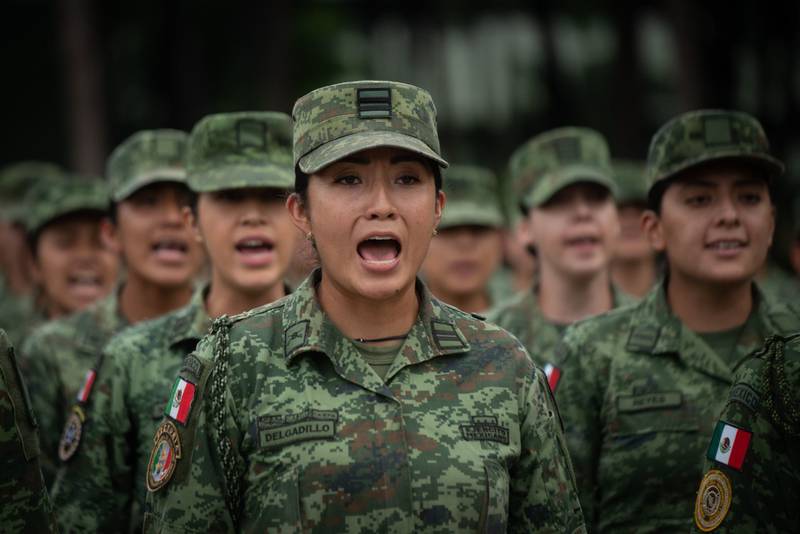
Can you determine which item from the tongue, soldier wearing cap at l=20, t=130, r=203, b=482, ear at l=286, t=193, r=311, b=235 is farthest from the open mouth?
soldier wearing cap at l=20, t=130, r=203, b=482

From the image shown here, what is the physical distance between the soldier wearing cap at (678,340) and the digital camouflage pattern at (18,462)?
2.41m

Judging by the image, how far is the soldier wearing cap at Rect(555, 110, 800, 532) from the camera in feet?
16.6

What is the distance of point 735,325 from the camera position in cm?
541

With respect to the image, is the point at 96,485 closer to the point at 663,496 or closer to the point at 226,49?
the point at 663,496

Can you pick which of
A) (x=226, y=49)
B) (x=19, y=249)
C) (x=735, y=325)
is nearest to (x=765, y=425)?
(x=735, y=325)

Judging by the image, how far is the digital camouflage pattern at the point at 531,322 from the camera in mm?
7086

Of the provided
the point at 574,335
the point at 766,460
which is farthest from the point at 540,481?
the point at 574,335

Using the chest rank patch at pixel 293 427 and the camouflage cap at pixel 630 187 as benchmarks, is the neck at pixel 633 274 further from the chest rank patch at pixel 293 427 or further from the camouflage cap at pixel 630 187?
the chest rank patch at pixel 293 427

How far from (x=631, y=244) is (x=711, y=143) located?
456 centimetres

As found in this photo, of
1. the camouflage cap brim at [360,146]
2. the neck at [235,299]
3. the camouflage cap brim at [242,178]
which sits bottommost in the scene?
the neck at [235,299]

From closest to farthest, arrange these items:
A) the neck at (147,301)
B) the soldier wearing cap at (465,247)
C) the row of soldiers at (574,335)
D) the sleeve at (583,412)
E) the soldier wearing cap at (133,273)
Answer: the row of soldiers at (574,335) < the sleeve at (583,412) < the soldier wearing cap at (133,273) < the neck at (147,301) < the soldier wearing cap at (465,247)

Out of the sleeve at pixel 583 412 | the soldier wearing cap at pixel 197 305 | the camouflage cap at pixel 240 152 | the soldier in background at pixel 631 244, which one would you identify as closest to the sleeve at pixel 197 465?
the soldier wearing cap at pixel 197 305

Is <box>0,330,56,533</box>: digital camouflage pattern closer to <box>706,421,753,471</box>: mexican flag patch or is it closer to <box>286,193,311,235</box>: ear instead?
→ <box>286,193,311,235</box>: ear

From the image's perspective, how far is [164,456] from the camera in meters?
3.93
